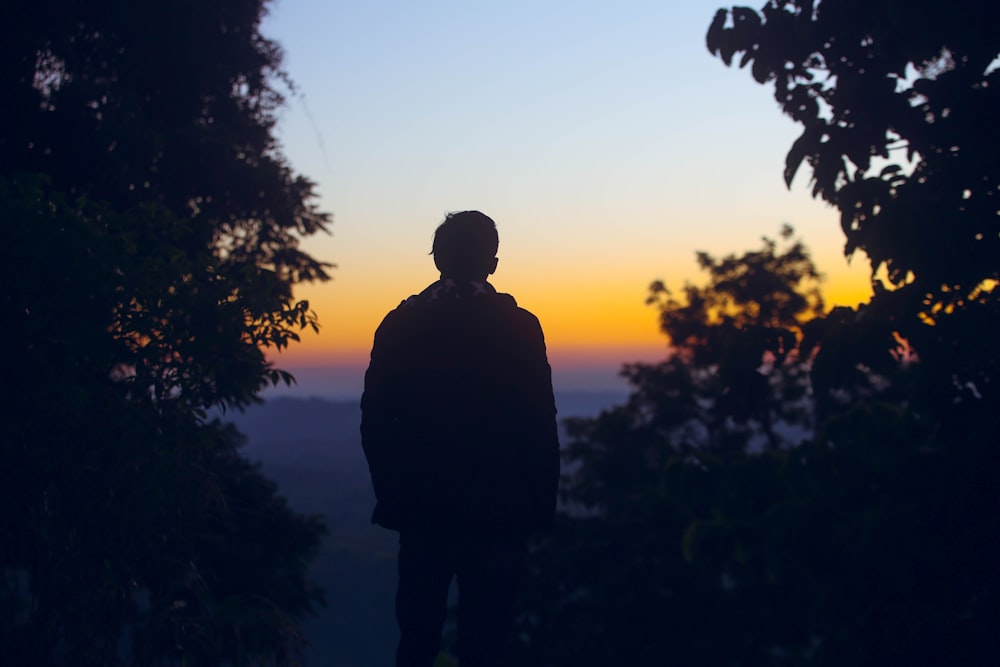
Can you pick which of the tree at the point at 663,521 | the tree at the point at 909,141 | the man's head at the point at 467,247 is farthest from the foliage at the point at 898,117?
the tree at the point at 663,521

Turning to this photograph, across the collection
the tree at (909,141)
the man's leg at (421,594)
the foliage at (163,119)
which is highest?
the foliage at (163,119)

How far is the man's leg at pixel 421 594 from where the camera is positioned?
257 centimetres

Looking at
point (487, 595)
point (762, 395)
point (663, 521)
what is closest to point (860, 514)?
point (762, 395)

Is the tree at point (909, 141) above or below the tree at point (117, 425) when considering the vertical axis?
above

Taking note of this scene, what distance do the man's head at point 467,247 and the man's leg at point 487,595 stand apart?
858mm

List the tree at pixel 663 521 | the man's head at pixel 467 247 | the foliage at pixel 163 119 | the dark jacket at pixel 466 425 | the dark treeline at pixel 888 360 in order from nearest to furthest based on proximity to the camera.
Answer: the dark jacket at pixel 466 425 < the man's head at pixel 467 247 < the dark treeline at pixel 888 360 < the foliage at pixel 163 119 < the tree at pixel 663 521

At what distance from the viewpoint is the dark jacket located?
2.49 m

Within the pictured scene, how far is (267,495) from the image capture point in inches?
588

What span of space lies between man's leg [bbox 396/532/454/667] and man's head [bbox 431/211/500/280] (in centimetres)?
86

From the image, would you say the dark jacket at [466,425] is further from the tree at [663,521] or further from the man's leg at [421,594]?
the tree at [663,521]

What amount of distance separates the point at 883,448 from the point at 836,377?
849 mm

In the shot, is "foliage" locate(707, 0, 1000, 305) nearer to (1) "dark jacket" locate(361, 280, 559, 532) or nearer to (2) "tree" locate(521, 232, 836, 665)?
(1) "dark jacket" locate(361, 280, 559, 532)

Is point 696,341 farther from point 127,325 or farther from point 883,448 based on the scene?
point 127,325

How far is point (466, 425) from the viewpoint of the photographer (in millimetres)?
2496
